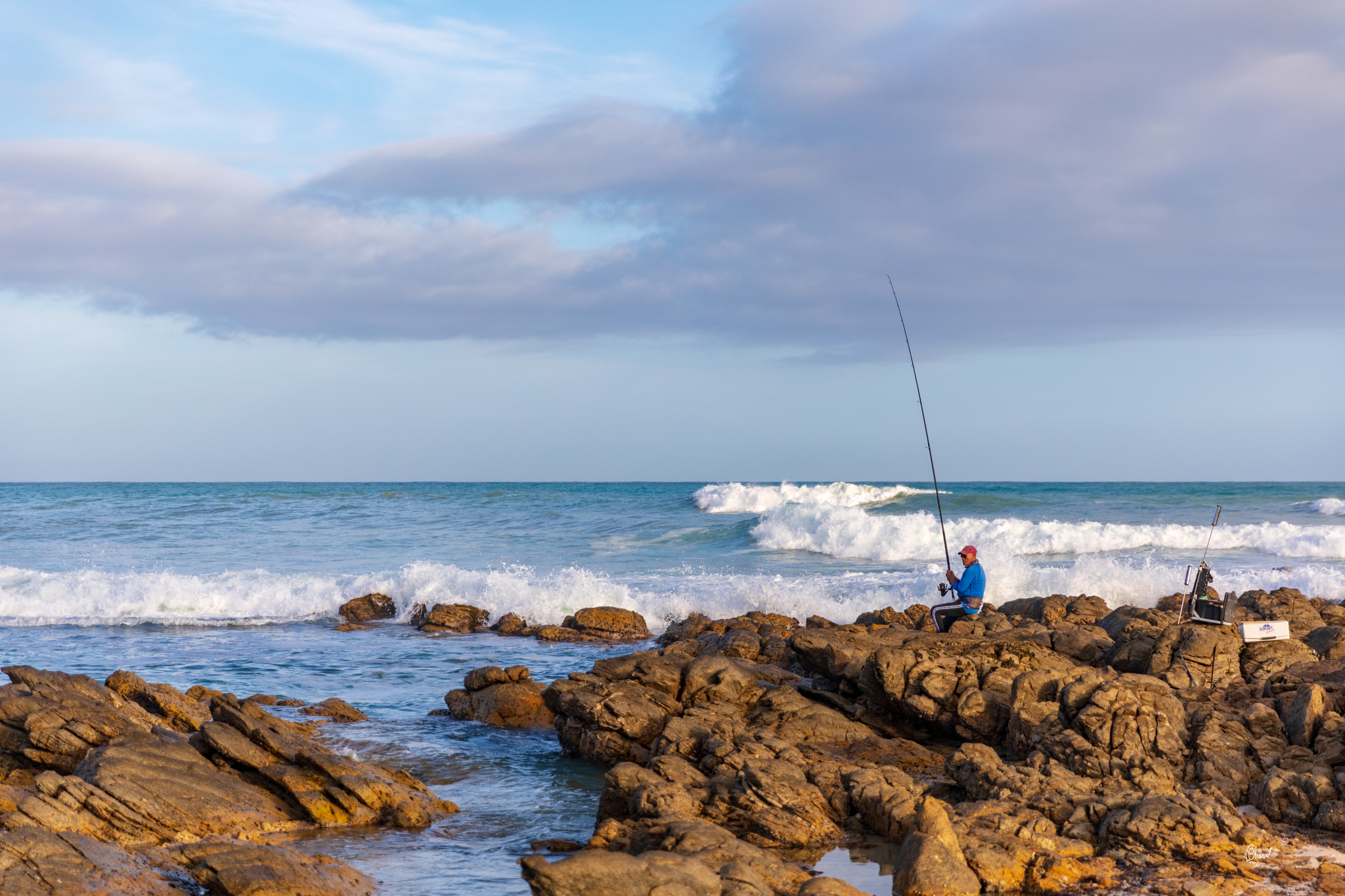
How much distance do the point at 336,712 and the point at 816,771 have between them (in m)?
5.97

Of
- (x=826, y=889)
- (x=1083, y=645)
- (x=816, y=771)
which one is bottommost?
(x=816, y=771)

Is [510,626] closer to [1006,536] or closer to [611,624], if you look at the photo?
[611,624]

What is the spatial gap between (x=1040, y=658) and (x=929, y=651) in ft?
3.70

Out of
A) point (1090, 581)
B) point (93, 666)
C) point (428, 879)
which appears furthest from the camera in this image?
point (1090, 581)

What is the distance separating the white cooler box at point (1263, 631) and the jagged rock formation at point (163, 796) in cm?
795

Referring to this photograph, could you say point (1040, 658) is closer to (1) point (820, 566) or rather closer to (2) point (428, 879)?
(2) point (428, 879)

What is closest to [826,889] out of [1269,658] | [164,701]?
[1269,658]

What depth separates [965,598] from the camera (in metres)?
12.6

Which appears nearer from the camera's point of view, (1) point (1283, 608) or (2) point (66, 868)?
(2) point (66, 868)

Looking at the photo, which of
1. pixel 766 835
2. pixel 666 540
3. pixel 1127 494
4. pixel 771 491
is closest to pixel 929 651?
pixel 766 835

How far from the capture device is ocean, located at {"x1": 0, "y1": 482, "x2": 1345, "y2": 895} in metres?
9.44

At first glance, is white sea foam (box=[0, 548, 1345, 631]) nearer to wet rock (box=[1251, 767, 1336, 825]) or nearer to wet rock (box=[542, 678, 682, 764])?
wet rock (box=[542, 678, 682, 764])

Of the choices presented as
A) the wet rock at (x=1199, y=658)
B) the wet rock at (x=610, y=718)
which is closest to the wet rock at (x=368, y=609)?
the wet rock at (x=610, y=718)

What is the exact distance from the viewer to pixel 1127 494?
4975 cm
